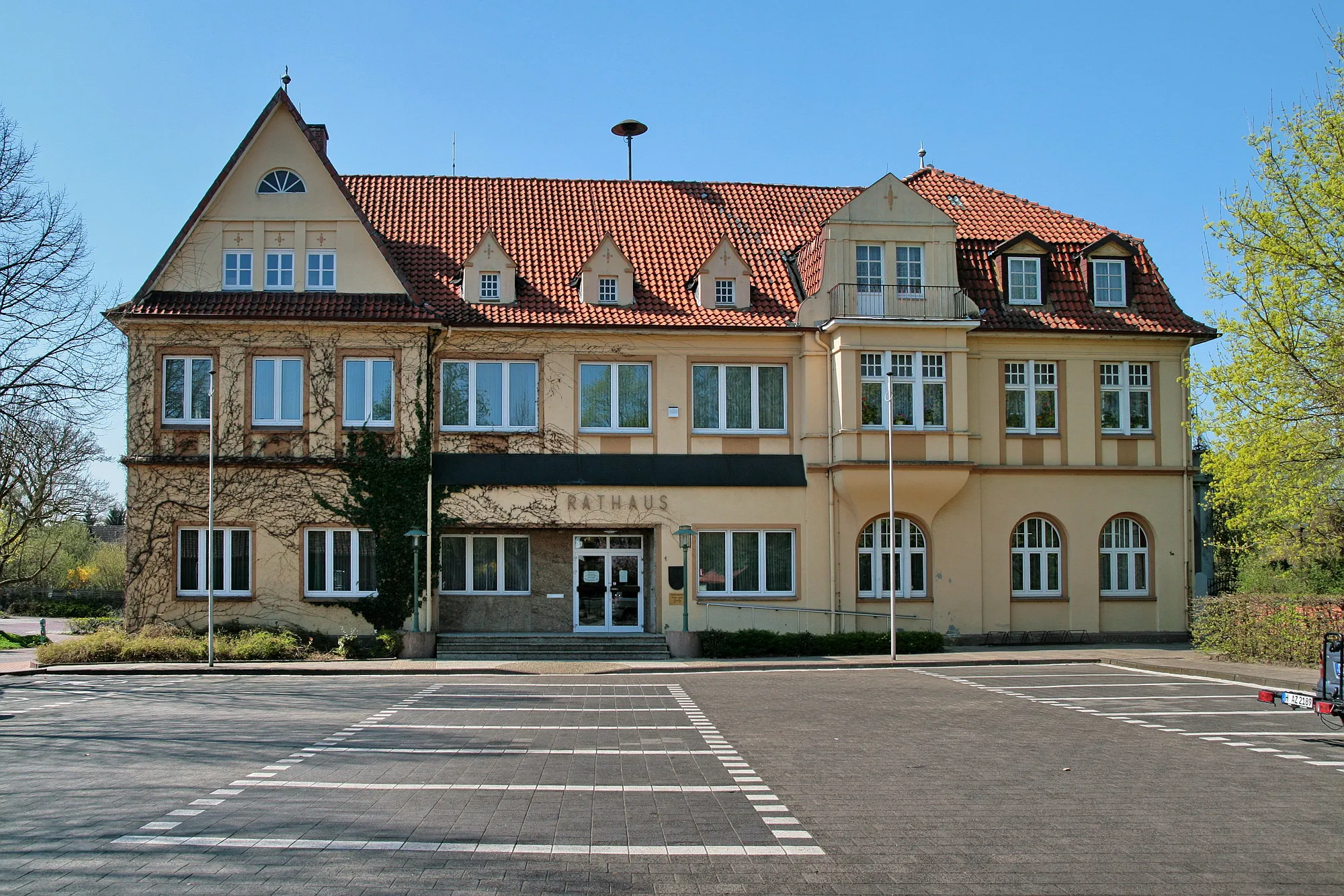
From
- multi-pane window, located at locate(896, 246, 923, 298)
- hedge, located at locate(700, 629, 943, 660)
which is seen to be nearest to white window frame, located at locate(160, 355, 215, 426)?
hedge, located at locate(700, 629, 943, 660)

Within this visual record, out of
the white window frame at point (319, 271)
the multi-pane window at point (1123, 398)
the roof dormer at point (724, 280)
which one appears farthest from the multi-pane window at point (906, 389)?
the white window frame at point (319, 271)

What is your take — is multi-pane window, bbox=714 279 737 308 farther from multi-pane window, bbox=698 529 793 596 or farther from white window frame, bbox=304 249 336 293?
white window frame, bbox=304 249 336 293

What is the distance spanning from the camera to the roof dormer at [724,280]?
101ft

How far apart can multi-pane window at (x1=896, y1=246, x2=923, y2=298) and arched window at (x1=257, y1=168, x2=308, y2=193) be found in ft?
50.0

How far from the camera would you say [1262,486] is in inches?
1020

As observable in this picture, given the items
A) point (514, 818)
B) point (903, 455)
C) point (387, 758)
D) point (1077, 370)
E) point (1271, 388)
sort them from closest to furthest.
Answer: point (514, 818)
point (387, 758)
point (1271, 388)
point (903, 455)
point (1077, 370)

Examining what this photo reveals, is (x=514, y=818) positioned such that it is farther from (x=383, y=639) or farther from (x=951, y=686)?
(x=383, y=639)

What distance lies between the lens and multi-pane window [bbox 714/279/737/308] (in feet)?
101

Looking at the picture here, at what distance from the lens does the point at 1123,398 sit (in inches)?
1240

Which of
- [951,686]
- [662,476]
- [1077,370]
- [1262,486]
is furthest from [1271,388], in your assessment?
[662,476]

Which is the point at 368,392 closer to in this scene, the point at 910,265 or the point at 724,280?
the point at 724,280

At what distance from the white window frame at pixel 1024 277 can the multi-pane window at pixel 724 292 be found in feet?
24.8

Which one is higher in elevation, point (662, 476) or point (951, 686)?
point (662, 476)

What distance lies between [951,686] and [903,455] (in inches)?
353
